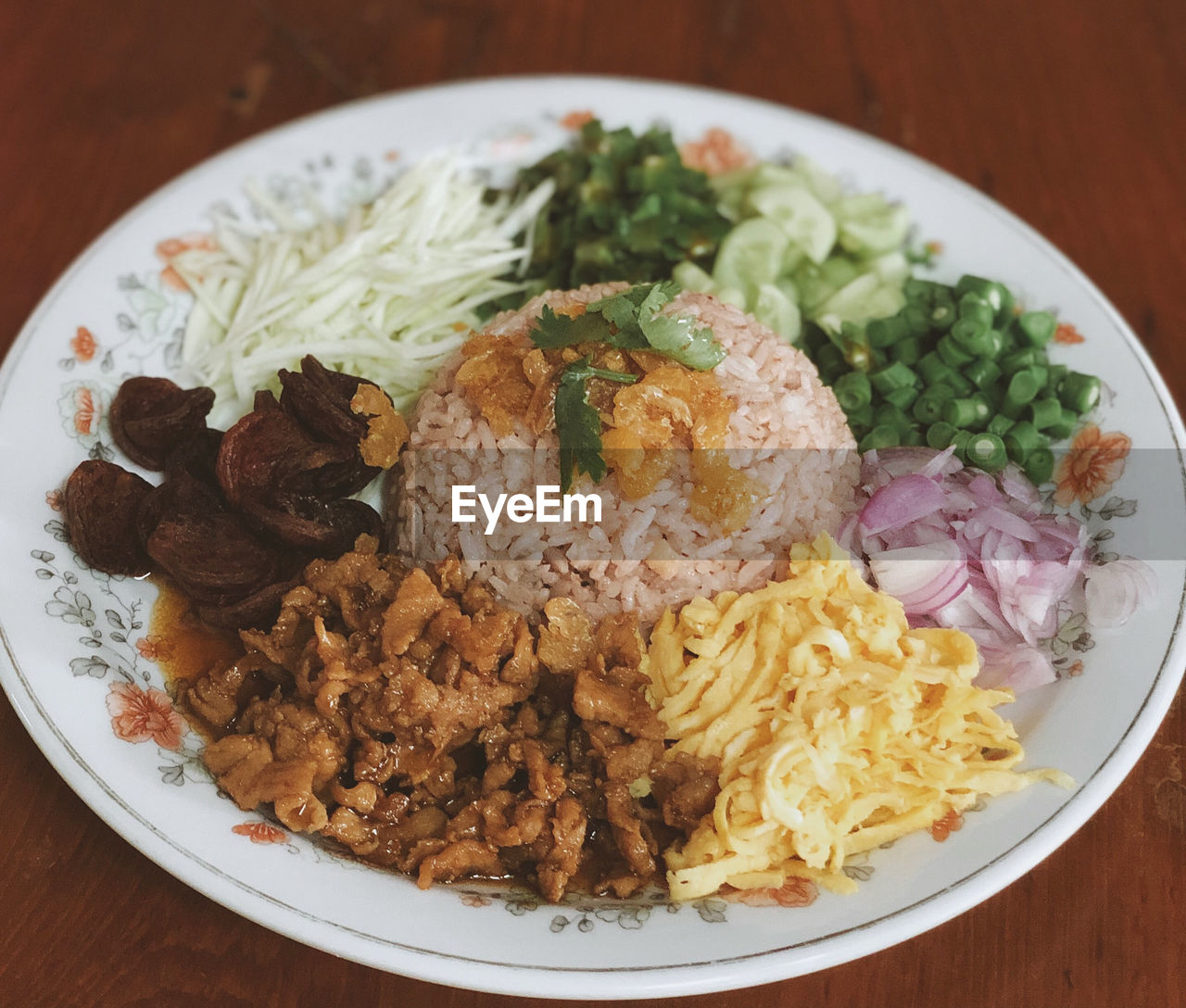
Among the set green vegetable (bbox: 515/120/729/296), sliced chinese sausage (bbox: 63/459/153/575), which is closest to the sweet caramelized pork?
sliced chinese sausage (bbox: 63/459/153/575)

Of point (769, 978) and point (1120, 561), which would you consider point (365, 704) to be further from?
point (1120, 561)

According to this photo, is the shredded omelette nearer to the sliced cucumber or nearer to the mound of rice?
the mound of rice

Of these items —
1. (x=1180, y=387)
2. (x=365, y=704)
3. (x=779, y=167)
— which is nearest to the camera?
(x=365, y=704)

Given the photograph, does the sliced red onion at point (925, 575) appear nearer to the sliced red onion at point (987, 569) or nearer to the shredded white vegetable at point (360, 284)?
the sliced red onion at point (987, 569)

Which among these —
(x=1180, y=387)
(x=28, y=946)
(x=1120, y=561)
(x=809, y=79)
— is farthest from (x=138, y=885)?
(x=809, y=79)

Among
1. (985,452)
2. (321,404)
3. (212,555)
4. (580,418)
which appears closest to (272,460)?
(321,404)

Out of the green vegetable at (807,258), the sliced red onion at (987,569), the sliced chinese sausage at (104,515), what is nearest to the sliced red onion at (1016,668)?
the sliced red onion at (987,569)
